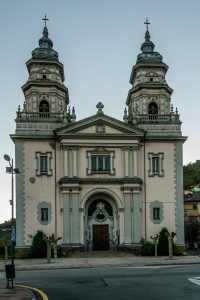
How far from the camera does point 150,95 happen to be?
53.1m

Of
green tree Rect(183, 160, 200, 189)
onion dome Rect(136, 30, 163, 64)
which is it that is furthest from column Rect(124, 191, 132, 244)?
green tree Rect(183, 160, 200, 189)

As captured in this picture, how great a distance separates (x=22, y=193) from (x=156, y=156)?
13.0 metres

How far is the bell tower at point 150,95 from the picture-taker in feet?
Result: 170

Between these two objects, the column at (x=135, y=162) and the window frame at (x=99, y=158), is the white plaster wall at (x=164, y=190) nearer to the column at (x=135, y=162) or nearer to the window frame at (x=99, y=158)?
the column at (x=135, y=162)

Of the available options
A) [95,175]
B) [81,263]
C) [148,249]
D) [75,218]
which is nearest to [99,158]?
[95,175]

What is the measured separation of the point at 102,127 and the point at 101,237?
1024 cm

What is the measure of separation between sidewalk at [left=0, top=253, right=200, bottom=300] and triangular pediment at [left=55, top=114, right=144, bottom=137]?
36.2 feet

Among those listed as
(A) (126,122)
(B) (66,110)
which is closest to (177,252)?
(A) (126,122)

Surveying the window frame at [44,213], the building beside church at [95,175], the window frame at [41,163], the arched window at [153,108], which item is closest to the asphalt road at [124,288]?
the building beside church at [95,175]

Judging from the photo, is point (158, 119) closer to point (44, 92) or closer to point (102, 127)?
point (102, 127)

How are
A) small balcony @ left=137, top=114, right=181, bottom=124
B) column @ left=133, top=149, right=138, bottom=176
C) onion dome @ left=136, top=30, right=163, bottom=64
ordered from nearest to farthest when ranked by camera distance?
column @ left=133, top=149, right=138, bottom=176, small balcony @ left=137, top=114, right=181, bottom=124, onion dome @ left=136, top=30, right=163, bottom=64

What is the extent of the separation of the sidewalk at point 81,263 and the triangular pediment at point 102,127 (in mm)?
11035

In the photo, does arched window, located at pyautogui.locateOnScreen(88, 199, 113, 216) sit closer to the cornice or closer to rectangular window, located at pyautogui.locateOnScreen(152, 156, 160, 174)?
the cornice

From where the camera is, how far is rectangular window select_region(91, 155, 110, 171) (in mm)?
49750
